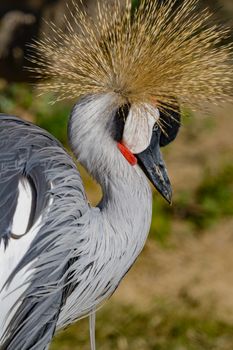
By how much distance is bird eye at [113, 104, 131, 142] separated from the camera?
2.34 meters

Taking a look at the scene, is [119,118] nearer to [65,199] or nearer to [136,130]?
[136,130]

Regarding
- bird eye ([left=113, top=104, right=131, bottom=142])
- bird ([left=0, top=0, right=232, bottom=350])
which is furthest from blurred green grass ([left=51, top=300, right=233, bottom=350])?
bird eye ([left=113, top=104, right=131, bottom=142])

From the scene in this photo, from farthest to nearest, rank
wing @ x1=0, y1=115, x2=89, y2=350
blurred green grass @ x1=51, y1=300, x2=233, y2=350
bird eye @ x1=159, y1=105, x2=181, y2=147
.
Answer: blurred green grass @ x1=51, y1=300, x2=233, y2=350, bird eye @ x1=159, y1=105, x2=181, y2=147, wing @ x1=0, y1=115, x2=89, y2=350

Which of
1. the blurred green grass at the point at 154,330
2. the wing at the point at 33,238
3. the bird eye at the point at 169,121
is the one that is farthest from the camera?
the blurred green grass at the point at 154,330

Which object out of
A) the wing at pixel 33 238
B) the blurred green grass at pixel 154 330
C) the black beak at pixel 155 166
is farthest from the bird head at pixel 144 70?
the blurred green grass at pixel 154 330

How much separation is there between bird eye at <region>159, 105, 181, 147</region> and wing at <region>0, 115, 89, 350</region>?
225 mm

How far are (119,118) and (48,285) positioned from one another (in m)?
0.37

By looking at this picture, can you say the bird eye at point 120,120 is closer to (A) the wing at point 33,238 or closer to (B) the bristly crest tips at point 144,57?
(B) the bristly crest tips at point 144,57

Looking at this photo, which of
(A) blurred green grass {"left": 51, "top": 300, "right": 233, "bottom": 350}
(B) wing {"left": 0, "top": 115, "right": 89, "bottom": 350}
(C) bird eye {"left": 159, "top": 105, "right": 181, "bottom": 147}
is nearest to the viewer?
(B) wing {"left": 0, "top": 115, "right": 89, "bottom": 350}

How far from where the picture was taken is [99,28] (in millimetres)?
2463

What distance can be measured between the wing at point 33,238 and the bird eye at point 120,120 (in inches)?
5.3

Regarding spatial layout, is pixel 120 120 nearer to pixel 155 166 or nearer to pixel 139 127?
pixel 139 127

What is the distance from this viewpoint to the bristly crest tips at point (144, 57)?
2363 millimetres

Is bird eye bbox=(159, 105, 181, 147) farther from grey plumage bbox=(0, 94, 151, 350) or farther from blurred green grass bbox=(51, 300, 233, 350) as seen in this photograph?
blurred green grass bbox=(51, 300, 233, 350)
